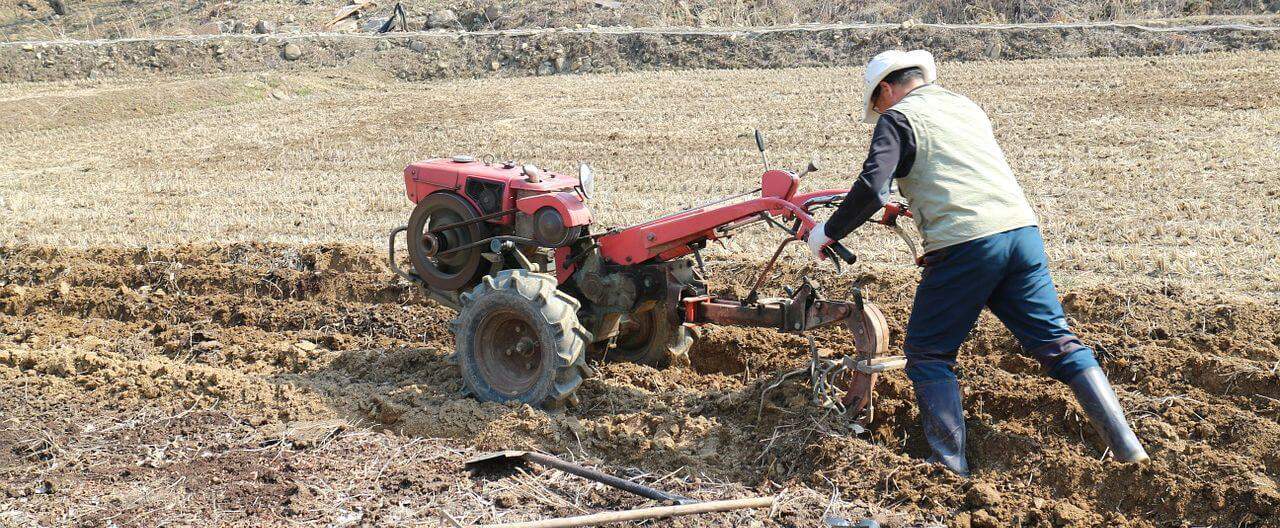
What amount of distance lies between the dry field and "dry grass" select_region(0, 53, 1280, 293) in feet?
0.22

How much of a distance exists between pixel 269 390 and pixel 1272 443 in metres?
4.77

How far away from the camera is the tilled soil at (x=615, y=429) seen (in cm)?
453

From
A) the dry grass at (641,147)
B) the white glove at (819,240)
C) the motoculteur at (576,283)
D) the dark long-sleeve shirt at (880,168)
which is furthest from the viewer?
the dry grass at (641,147)

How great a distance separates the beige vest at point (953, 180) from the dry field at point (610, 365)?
996 mm

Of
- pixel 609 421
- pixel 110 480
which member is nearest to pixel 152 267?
pixel 110 480

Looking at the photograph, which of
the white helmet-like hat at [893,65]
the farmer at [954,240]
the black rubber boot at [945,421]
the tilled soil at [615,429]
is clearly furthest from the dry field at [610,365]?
the white helmet-like hat at [893,65]

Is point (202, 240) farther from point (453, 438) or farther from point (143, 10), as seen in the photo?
point (143, 10)

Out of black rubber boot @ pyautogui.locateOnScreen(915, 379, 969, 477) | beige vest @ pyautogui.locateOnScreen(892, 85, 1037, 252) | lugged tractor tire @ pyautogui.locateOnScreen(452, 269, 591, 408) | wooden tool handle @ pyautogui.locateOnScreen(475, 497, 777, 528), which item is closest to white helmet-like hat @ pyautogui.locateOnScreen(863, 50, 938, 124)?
beige vest @ pyautogui.locateOnScreen(892, 85, 1037, 252)

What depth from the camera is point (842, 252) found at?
14.9ft

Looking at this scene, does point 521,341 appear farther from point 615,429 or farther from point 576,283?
point 615,429

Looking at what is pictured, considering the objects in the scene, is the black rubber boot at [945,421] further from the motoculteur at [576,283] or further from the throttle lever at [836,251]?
the throttle lever at [836,251]

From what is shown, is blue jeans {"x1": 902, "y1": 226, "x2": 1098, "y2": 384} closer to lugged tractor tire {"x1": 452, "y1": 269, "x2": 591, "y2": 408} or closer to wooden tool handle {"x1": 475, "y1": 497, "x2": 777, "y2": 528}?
wooden tool handle {"x1": 475, "y1": 497, "x2": 777, "y2": 528}

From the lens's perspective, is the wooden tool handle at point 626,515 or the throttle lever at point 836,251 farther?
the throttle lever at point 836,251

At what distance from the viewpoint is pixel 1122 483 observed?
4484mm
